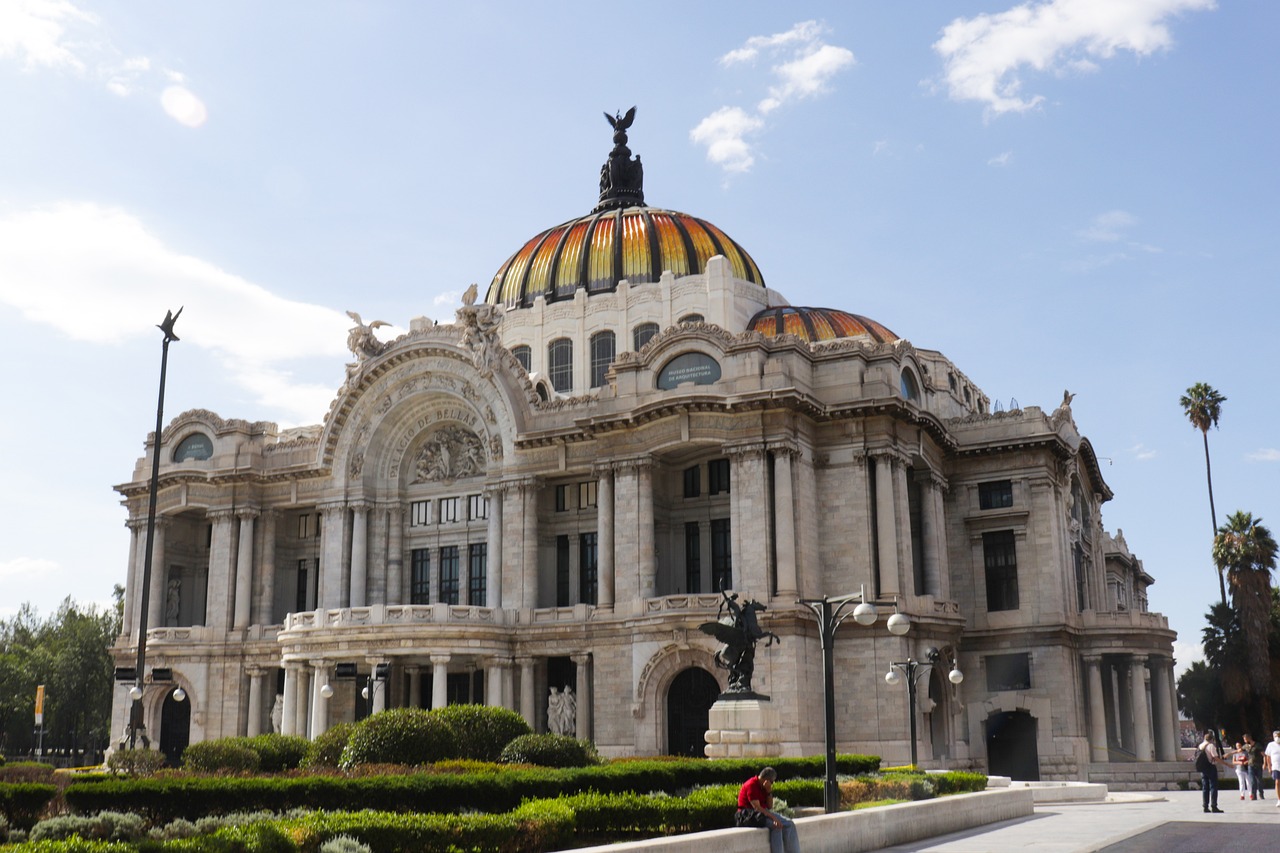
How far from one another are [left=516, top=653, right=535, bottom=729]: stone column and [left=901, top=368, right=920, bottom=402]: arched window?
62.9 feet

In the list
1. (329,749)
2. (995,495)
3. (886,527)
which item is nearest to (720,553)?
(886,527)

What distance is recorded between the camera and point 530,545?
5325cm

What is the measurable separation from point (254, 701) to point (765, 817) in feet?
143

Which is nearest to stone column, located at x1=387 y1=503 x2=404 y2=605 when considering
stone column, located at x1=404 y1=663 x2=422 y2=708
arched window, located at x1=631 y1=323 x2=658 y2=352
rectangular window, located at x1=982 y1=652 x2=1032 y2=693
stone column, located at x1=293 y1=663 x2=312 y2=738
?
stone column, located at x1=404 y1=663 x2=422 y2=708

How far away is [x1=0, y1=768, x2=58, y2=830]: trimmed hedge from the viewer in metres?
22.5

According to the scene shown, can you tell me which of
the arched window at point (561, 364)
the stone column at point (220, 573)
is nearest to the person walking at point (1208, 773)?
the arched window at point (561, 364)

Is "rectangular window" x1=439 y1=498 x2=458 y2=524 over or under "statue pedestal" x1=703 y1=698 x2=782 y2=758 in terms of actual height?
over

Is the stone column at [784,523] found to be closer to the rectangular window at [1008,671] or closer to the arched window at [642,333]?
the rectangular window at [1008,671]

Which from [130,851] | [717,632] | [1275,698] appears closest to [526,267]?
[717,632]

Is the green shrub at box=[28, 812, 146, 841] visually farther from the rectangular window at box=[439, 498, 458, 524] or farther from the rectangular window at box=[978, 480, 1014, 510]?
the rectangular window at box=[978, 480, 1014, 510]

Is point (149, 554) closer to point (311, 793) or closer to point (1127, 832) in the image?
point (311, 793)

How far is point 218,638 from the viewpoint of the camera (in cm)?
5891

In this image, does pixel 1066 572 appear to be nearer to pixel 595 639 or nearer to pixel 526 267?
pixel 595 639

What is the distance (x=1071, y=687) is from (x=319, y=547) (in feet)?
117
